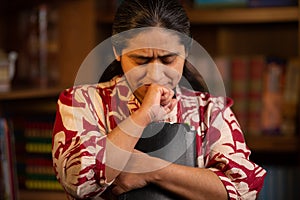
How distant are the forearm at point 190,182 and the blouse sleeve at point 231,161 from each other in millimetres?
14

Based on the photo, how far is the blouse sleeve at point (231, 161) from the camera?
2.75 feet

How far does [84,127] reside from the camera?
0.82 metres

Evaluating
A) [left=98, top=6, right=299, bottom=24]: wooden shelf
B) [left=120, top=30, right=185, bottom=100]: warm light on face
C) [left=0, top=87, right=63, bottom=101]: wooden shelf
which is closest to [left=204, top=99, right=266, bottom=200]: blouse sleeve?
[left=120, top=30, right=185, bottom=100]: warm light on face

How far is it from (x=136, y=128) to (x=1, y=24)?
155 cm

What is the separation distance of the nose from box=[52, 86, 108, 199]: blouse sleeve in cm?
10

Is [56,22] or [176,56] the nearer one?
[176,56]

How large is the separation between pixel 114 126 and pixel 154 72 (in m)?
0.11

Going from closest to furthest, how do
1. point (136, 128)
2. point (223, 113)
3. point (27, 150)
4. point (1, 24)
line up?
point (136, 128)
point (223, 113)
point (27, 150)
point (1, 24)

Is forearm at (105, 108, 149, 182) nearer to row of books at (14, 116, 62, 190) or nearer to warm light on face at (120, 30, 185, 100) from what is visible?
warm light on face at (120, 30, 185, 100)

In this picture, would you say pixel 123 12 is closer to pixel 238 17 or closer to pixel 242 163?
pixel 242 163

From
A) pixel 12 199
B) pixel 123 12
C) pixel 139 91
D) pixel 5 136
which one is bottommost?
pixel 12 199

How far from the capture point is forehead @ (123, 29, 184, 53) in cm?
77

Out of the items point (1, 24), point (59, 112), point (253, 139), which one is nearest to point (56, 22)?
point (1, 24)

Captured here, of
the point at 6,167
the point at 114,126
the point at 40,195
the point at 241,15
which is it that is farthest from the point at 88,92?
the point at 241,15
